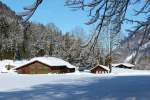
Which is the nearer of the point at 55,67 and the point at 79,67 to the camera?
the point at 55,67

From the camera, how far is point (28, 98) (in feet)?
37.3

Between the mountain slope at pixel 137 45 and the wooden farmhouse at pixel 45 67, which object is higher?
the wooden farmhouse at pixel 45 67

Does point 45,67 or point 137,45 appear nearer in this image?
point 137,45

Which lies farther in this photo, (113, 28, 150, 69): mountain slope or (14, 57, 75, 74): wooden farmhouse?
(14, 57, 75, 74): wooden farmhouse

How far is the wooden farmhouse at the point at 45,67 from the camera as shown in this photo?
200ft

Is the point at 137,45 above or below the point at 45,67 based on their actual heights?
below

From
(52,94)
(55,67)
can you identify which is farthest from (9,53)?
(52,94)

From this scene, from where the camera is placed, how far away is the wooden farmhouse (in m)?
61.1

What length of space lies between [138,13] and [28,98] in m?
3.61

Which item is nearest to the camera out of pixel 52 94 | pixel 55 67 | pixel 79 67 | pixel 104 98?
pixel 104 98

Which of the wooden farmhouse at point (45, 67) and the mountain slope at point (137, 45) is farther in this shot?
the wooden farmhouse at point (45, 67)

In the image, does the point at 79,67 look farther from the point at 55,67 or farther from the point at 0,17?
the point at 0,17

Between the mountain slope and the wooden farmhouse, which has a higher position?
the wooden farmhouse

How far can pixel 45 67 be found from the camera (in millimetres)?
61719
